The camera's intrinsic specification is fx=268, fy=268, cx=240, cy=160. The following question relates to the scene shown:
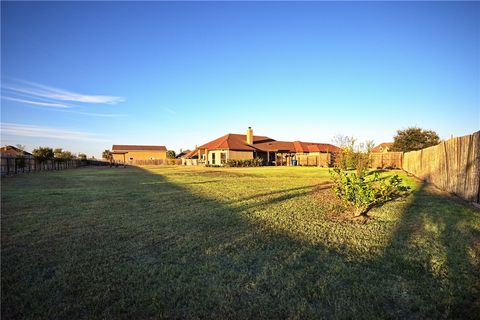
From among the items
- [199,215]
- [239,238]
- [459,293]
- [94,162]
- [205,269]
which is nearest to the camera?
[459,293]

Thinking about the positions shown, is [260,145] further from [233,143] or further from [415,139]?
[415,139]

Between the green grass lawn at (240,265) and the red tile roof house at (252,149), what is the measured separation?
29436 mm

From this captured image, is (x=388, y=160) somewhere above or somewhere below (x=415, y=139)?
below

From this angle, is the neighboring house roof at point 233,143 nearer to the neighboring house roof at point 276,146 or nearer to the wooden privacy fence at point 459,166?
the neighboring house roof at point 276,146

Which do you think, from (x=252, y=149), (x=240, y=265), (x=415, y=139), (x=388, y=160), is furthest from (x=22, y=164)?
(x=415, y=139)

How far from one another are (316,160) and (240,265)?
105 ft

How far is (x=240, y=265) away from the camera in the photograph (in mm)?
3432

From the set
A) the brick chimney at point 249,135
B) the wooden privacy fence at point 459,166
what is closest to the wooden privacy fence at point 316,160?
the brick chimney at point 249,135

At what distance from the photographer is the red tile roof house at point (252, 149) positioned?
3572cm

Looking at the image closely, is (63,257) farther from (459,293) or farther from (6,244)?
(459,293)

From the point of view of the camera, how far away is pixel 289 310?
2471 mm

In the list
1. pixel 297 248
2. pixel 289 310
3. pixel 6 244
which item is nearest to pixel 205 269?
pixel 289 310

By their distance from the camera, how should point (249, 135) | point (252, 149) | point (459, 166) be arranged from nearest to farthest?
1. point (459, 166)
2. point (252, 149)
3. point (249, 135)

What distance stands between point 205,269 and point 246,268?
0.51 metres
